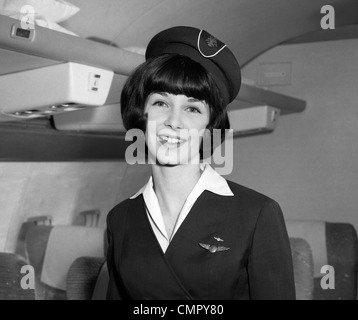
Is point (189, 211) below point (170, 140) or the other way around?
below

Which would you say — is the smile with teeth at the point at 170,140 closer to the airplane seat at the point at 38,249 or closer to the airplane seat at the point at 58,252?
the airplane seat at the point at 58,252

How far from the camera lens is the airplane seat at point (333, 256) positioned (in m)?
3.78

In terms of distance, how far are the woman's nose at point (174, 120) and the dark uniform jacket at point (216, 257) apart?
0.20m

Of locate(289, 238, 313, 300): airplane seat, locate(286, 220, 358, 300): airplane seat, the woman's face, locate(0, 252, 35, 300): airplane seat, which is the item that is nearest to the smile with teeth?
the woman's face

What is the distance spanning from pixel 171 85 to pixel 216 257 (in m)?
0.42

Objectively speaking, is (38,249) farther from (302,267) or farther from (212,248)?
(212,248)

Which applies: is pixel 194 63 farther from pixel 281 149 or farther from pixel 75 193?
pixel 281 149

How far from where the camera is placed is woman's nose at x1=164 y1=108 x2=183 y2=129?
160 centimetres

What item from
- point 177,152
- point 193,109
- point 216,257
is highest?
point 193,109

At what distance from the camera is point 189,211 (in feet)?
5.45

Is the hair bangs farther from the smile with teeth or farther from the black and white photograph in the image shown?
the smile with teeth

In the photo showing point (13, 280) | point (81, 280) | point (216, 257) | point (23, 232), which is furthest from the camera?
point (23, 232)

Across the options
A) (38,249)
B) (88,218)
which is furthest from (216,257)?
(88,218)

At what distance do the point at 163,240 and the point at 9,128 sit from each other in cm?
190
